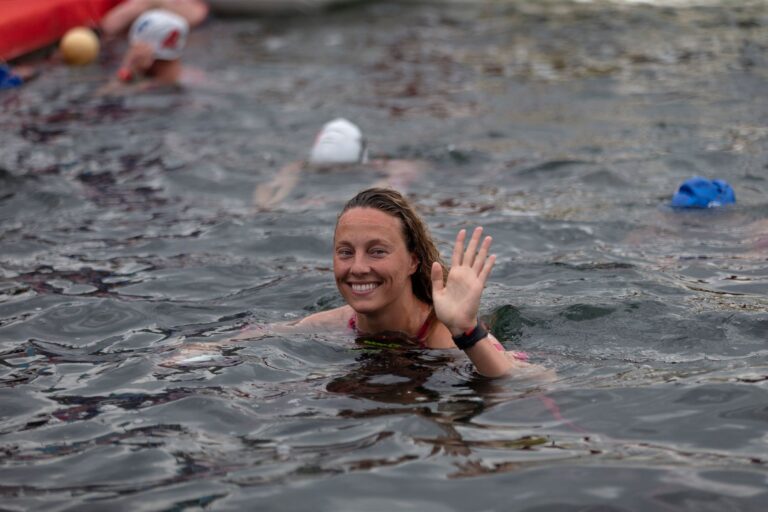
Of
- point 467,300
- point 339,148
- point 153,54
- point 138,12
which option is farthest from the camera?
point 138,12

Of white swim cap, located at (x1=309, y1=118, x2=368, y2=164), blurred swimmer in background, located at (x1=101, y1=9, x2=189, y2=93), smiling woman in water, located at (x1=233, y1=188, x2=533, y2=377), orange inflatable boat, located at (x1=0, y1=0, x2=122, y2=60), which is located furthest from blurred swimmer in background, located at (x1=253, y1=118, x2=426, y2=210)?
orange inflatable boat, located at (x1=0, y1=0, x2=122, y2=60)

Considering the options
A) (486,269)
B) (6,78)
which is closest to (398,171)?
(486,269)

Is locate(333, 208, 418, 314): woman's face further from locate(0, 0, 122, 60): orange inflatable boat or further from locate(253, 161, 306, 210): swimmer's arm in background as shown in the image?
locate(0, 0, 122, 60): orange inflatable boat

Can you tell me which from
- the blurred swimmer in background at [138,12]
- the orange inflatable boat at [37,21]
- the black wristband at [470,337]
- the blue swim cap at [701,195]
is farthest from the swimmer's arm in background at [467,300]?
the blurred swimmer in background at [138,12]

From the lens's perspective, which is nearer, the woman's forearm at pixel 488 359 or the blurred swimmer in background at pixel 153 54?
the woman's forearm at pixel 488 359

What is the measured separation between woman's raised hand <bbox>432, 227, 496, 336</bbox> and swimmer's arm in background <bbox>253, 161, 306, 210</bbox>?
4.60 meters

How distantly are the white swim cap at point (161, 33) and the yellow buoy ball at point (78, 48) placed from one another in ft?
4.13

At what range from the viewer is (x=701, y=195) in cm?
934

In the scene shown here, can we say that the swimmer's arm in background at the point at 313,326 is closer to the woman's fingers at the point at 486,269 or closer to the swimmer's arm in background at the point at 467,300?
the swimmer's arm in background at the point at 467,300

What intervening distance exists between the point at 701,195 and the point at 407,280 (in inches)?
153

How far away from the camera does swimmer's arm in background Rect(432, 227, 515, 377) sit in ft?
18.2

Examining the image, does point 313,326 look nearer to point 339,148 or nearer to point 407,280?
point 407,280

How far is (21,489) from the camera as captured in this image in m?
4.78

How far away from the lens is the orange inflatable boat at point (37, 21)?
642 inches
